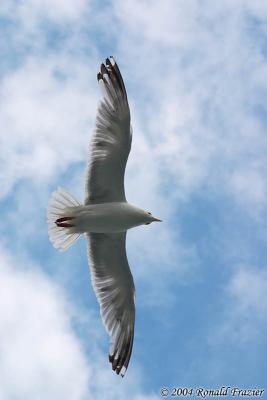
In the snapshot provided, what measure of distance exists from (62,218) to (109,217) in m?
0.80

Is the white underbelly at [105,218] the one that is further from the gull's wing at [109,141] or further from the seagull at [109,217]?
the gull's wing at [109,141]

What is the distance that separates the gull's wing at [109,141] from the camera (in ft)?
38.5

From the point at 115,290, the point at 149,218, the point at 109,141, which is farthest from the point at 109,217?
the point at 115,290

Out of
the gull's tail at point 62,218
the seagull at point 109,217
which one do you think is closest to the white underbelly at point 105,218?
the seagull at point 109,217

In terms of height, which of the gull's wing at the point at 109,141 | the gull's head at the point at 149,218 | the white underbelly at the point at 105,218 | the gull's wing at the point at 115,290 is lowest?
the gull's wing at the point at 115,290

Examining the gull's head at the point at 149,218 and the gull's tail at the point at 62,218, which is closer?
Answer: the gull's tail at the point at 62,218

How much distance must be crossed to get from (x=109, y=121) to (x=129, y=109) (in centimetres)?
38

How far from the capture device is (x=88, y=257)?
1283 centimetres

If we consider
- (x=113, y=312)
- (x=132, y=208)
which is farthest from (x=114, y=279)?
(x=132, y=208)

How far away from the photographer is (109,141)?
38.8 ft

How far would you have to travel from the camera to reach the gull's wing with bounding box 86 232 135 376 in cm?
1267

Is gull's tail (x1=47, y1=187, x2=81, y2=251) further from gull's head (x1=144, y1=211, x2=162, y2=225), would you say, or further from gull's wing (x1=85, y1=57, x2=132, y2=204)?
gull's head (x1=144, y1=211, x2=162, y2=225)

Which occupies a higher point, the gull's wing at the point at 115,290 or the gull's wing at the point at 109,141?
the gull's wing at the point at 109,141

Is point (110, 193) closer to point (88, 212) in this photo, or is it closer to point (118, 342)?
point (88, 212)
